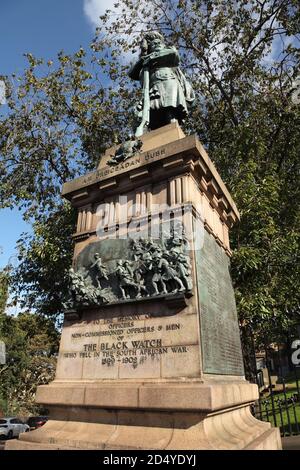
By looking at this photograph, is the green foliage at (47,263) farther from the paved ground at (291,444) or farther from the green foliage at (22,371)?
the green foliage at (22,371)

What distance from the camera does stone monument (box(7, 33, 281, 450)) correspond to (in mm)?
4926

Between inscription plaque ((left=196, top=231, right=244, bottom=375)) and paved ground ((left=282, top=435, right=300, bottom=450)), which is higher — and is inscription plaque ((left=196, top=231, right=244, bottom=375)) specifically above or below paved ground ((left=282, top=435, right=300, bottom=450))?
above

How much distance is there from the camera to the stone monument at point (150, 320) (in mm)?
4926

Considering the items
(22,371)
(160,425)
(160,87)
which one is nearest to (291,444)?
(160,425)

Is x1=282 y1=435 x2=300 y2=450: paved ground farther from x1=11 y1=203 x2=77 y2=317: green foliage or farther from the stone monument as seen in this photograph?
x1=11 y1=203 x2=77 y2=317: green foliage

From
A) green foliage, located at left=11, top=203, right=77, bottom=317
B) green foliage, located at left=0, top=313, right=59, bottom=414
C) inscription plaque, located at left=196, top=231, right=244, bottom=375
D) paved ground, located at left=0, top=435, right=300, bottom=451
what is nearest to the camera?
inscription plaque, located at left=196, top=231, right=244, bottom=375

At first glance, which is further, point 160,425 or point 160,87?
point 160,87

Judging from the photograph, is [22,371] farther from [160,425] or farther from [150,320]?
[160,425]

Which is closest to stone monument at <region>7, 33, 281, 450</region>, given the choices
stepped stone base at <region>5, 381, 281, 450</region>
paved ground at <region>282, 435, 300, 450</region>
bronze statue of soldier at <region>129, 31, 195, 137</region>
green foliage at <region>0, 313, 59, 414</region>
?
stepped stone base at <region>5, 381, 281, 450</region>

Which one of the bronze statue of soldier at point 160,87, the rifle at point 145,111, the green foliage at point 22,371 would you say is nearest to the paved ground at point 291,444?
the rifle at point 145,111

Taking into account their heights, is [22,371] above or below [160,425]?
above

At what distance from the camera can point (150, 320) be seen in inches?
226

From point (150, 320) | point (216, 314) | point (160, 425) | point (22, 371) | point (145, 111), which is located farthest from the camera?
point (22, 371)
